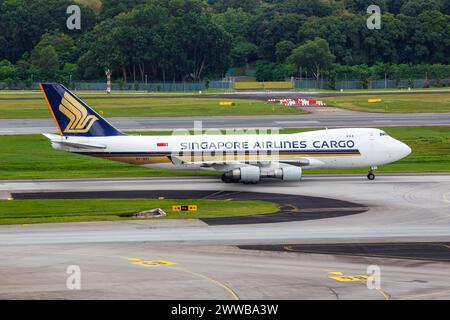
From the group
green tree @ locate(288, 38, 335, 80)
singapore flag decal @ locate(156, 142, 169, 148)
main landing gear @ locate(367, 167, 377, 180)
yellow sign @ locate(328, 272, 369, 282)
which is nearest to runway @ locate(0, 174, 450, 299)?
yellow sign @ locate(328, 272, 369, 282)

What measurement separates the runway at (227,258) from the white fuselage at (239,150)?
386 inches

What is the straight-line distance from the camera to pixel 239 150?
67.4 m

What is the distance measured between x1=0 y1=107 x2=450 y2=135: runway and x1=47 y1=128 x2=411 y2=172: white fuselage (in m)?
34.1

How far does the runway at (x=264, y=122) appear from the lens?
105 m

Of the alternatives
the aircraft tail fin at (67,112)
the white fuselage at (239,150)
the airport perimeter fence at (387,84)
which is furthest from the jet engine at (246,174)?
the airport perimeter fence at (387,84)

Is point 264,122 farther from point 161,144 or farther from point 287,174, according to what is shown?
point 287,174

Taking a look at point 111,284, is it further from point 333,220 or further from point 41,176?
point 41,176

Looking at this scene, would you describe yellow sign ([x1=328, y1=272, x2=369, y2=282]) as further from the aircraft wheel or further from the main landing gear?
the main landing gear

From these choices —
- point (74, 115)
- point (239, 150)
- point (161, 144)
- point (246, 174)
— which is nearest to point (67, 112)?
point (74, 115)

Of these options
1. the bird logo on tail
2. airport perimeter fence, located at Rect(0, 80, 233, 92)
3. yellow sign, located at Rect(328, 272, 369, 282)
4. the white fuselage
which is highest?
the bird logo on tail

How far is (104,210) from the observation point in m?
54.2

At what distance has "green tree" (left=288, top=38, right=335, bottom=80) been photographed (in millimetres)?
192387

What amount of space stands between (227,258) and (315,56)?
15685cm

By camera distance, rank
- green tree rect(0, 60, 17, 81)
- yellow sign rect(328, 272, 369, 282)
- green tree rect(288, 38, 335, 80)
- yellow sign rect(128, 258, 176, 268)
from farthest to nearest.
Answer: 1. green tree rect(288, 38, 335, 80)
2. green tree rect(0, 60, 17, 81)
3. yellow sign rect(128, 258, 176, 268)
4. yellow sign rect(328, 272, 369, 282)
